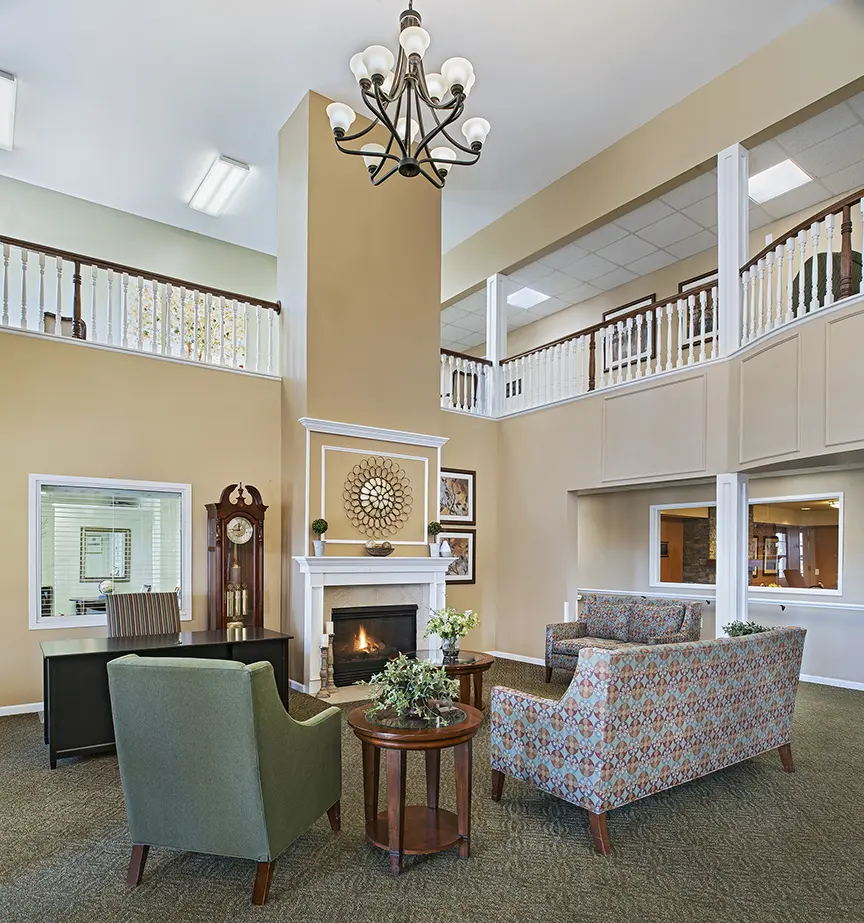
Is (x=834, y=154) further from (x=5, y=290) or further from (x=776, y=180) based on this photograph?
(x=5, y=290)

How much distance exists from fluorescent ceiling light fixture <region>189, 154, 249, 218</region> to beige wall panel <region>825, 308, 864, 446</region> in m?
6.60

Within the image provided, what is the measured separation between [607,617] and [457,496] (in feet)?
8.08

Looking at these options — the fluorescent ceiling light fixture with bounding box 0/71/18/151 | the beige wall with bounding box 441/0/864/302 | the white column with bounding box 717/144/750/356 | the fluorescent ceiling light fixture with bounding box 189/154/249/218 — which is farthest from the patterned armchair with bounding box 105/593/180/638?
the beige wall with bounding box 441/0/864/302

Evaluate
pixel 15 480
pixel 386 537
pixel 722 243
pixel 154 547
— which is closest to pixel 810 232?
pixel 722 243

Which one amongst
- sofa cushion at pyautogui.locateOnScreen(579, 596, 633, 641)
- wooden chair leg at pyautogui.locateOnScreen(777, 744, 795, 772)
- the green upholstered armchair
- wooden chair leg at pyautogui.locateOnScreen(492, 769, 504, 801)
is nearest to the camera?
the green upholstered armchair

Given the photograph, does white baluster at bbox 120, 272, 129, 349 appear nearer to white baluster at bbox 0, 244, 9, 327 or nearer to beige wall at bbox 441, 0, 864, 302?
white baluster at bbox 0, 244, 9, 327

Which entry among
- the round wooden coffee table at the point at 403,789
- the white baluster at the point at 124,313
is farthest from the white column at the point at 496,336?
the round wooden coffee table at the point at 403,789

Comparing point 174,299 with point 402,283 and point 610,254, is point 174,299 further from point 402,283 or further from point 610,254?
point 610,254

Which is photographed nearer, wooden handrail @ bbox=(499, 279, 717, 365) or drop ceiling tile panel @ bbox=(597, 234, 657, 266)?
wooden handrail @ bbox=(499, 279, 717, 365)

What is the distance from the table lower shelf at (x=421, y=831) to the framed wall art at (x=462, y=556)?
5229 millimetres

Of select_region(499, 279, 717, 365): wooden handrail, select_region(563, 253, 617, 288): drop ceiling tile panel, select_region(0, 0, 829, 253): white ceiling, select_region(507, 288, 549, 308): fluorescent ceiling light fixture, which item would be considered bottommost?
select_region(499, 279, 717, 365): wooden handrail

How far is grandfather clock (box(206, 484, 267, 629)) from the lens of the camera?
6312mm

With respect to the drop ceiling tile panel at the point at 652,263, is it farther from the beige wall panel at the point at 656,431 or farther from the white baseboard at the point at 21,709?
the white baseboard at the point at 21,709

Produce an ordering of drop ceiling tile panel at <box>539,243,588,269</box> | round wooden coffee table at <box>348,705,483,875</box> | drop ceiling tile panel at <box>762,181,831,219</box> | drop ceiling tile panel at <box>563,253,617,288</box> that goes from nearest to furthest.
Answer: round wooden coffee table at <box>348,705,483,875</box> < drop ceiling tile panel at <box>762,181,831,219</box> < drop ceiling tile panel at <box>539,243,588,269</box> < drop ceiling tile panel at <box>563,253,617,288</box>
